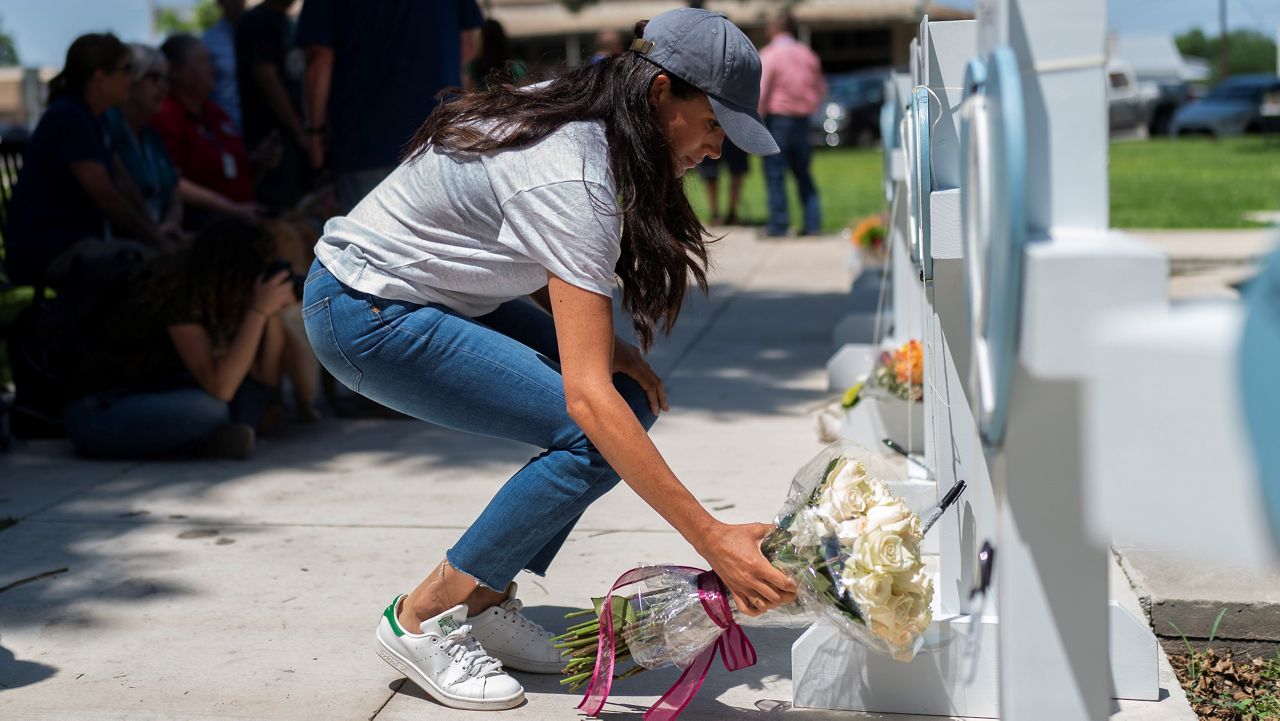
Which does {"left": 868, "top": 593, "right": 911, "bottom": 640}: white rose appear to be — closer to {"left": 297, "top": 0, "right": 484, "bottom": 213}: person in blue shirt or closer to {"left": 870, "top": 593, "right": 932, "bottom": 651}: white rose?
{"left": 870, "top": 593, "right": 932, "bottom": 651}: white rose

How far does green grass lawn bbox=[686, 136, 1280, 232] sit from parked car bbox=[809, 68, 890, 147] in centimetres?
136

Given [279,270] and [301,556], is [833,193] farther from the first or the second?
[301,556]

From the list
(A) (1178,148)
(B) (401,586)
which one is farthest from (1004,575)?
(A) (1178,148)

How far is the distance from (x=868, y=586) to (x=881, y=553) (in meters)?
0.06

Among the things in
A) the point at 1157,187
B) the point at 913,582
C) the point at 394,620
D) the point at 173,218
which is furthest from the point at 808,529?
the point at 1157,187

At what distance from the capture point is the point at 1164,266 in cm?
164

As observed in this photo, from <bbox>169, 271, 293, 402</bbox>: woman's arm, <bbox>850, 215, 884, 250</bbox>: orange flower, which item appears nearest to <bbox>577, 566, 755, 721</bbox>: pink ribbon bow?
<bbox>169, 271, 293, 402</bbox>: woman's arm

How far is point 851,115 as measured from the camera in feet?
89.9

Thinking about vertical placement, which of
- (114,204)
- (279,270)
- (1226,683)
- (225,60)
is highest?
(225,60)

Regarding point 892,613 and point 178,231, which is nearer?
point 892,613

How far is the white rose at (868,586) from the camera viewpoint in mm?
2289

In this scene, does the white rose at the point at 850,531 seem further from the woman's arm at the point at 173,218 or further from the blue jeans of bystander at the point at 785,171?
the blue jeans of bystander at the point at 785,171

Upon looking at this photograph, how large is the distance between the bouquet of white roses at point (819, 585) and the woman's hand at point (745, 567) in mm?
43

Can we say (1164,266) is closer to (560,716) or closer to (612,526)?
(560,716)
